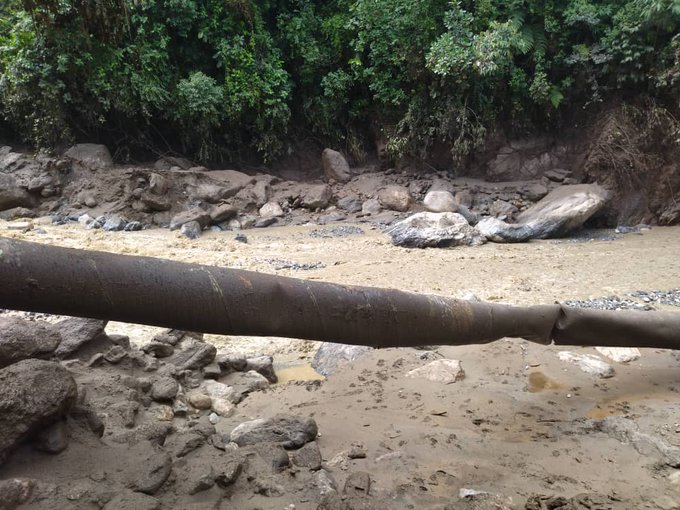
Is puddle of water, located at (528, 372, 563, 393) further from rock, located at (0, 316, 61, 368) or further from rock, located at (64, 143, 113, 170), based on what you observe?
rock, located at (64, 143, 113, 170)

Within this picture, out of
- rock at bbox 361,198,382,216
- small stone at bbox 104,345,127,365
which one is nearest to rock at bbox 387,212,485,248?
rock at bbox 361,198,382,216

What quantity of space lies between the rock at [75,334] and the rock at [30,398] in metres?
1.01

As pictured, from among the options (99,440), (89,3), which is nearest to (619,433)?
(99,440)

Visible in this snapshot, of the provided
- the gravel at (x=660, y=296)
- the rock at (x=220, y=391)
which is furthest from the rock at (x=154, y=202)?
the gravel at (x=660, y=296)

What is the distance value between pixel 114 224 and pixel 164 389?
8.30m

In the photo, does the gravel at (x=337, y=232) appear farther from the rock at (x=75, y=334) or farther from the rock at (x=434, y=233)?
the rock at (x=75, y=334)

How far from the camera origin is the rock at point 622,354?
3.99 m

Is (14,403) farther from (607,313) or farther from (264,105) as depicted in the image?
(264,105)

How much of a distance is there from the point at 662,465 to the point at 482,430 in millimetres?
891

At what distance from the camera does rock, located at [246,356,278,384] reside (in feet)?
13.2

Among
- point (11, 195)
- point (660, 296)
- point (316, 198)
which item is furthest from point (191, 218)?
point (660, 296)

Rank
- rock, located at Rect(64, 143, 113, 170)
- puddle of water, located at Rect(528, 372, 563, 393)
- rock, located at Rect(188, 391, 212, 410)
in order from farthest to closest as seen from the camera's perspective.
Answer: rock, located at Rect(64, 143, 113, 170) → puddle of water, located at Rect(528, 372, 563, 393) → rock, located at Rect(188, 391, 212, 410)

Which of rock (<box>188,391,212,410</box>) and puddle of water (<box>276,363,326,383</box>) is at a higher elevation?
rock (<box>188,391,212,410</box>)

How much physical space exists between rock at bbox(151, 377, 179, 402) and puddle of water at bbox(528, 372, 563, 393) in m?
2.45
